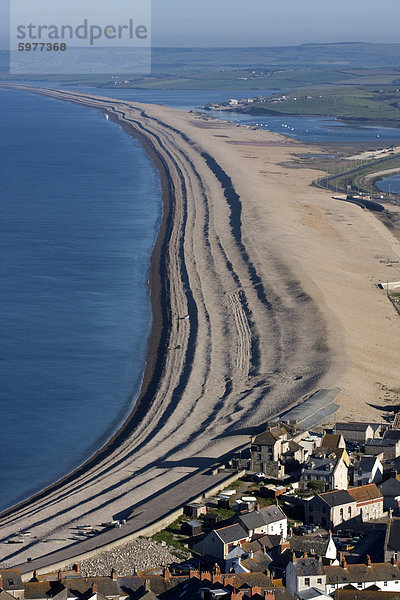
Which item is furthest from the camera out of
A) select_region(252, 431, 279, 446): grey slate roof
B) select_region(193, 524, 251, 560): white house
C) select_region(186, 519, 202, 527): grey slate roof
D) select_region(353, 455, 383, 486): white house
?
select_region(252, 431, 279, 446): grey slate roof

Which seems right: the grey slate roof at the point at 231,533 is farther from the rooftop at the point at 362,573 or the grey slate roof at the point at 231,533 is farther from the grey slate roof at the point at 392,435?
the grey slate roof at the point at 392,435

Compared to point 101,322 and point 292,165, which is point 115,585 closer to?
point 101,322

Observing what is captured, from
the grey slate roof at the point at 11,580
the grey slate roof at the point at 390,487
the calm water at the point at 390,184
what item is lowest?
the grey slate roof at the point at 390,487

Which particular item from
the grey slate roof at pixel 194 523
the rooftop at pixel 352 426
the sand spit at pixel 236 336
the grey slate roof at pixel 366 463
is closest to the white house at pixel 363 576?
the grey slate roof at pixel 194 523

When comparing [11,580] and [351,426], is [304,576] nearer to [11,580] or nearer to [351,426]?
[11,580]

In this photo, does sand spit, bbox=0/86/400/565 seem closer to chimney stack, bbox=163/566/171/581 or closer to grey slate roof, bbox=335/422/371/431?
grey slate roof, bbox=335/422/371/431

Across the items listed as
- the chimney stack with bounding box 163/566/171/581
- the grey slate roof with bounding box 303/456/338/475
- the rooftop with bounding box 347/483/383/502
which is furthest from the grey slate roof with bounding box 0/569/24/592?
the grey slate roof with bounding box 303/456/338/475
